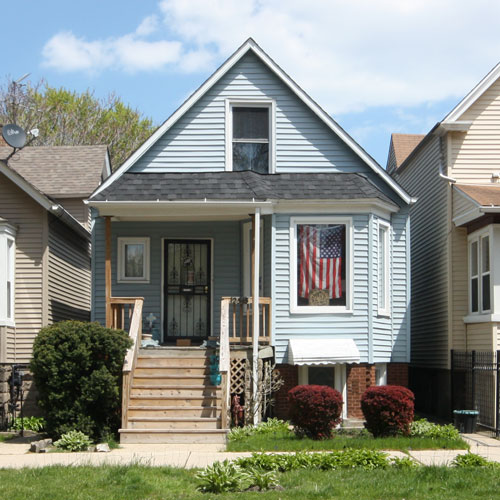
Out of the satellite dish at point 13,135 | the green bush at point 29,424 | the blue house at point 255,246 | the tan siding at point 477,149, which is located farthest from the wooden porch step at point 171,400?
the satellite dish at point 13,135

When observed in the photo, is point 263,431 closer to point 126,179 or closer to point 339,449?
point 339,449

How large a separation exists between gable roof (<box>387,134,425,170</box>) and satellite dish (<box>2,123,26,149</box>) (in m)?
11.3

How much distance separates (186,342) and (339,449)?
6.45 m

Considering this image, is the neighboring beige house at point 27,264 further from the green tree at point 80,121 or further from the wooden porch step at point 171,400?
the green tree at point 80,121

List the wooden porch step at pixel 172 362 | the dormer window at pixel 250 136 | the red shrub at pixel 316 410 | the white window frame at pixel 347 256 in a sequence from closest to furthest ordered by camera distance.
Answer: the red shrub at pixel 316 410
the wooden porch step at pixel 172 362
the white window frame at pixel 347 256
the dormer window at pixel 250 136

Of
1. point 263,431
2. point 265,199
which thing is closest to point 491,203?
point 265,199

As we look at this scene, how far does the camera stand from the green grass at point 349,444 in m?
13.4

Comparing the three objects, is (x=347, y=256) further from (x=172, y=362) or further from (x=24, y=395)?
(x=24, y=395)

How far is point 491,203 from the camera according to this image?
1717 cm

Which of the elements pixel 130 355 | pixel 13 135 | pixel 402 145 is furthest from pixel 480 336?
pixel 13 135

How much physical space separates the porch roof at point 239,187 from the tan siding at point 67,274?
209cm

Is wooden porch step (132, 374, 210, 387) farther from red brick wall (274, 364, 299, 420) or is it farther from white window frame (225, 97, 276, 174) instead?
white window frame (225, 97, 276, 174)

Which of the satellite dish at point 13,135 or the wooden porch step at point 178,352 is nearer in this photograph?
the wooden porch step at point 178,352

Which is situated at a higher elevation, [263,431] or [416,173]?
[416,173]
